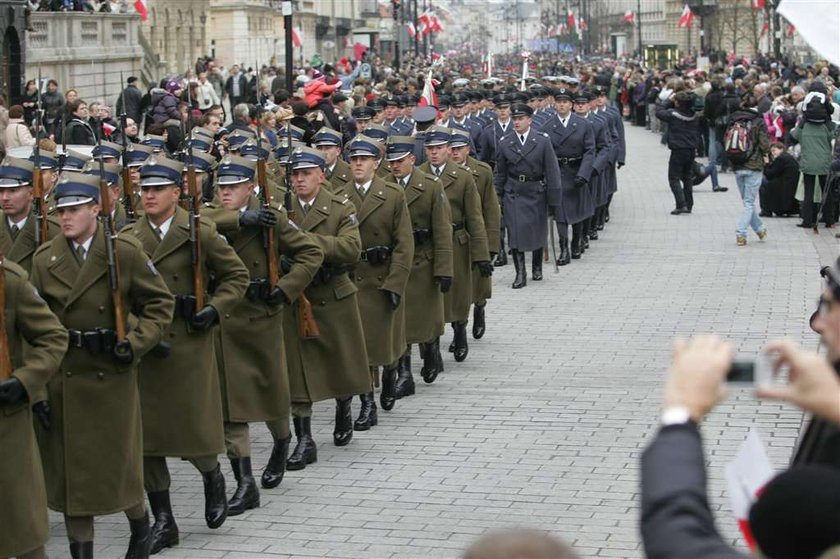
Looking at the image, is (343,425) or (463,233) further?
(463,233)

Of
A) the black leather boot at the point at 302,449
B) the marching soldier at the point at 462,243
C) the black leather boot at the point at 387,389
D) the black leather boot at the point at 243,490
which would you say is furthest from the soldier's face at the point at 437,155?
the black leather boot at the point at 243,490

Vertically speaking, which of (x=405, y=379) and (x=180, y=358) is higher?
(x=180, y=358)

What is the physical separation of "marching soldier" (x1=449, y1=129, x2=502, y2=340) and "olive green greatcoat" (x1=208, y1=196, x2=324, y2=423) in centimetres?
481

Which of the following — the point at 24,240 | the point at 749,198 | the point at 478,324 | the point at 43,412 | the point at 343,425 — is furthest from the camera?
the point at 749,198

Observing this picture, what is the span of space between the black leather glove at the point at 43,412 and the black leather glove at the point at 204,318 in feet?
3.10

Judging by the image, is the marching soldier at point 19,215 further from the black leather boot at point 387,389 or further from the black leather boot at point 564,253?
the black leather boot at point 564,253

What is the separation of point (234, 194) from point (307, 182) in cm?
95

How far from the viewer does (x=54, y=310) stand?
7.61m

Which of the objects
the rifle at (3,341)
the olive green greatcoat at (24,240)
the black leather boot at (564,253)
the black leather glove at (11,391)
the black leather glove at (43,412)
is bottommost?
the black leather boot at (564,253)

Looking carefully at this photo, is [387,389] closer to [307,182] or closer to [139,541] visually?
[307,182]

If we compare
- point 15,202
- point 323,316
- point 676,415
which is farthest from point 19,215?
point 676,415

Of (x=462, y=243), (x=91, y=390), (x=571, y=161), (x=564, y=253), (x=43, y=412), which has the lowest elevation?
(x=564, y=253)

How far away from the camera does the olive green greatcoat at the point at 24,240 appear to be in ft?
28.7

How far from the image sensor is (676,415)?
3.11 meters
